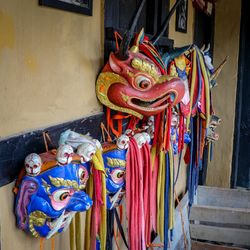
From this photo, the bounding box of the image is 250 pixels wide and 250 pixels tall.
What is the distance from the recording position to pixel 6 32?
706 millimetres

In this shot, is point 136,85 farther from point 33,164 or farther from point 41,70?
point 33,164

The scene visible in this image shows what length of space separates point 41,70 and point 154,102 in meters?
0.34

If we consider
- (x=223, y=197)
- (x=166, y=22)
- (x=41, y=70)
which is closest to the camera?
(x=41, y=70)

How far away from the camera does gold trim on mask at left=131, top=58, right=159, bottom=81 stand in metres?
0.99

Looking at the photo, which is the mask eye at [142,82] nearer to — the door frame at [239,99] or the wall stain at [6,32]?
the wall stain at [6,32]

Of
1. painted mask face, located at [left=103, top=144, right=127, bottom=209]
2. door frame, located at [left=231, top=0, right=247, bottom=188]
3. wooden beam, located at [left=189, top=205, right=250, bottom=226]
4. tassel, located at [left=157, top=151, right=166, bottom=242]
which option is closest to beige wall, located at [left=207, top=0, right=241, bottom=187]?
door frame, located at [left=231, top=0, right=247, bottom=188]

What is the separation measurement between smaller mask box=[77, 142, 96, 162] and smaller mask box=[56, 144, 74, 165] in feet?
0.09

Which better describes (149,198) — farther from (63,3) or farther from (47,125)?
(63,3)

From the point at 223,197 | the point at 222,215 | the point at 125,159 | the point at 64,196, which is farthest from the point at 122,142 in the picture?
the point at 223,197

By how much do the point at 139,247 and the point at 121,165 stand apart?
283 mm

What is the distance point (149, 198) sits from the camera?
46.3 inches

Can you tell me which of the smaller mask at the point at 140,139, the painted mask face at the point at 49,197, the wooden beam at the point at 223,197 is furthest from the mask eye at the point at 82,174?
the wooden beam at the point at 223,197

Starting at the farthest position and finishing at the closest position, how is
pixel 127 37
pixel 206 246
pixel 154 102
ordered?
pixel 206 246, pixel 154 102, pixel 127 37

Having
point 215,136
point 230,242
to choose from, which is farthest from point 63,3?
point 230,242
